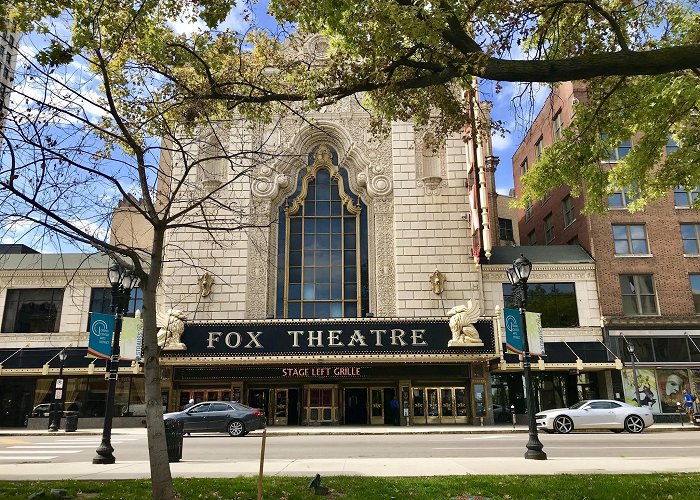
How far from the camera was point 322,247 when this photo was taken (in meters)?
33.5

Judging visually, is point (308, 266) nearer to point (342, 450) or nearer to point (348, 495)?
point (342, 450)

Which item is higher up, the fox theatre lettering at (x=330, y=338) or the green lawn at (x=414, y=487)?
the fox theatre lettering at (x=330, y=338)

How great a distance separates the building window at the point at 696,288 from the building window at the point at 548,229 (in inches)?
366

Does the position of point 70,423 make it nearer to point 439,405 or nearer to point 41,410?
point 41,410

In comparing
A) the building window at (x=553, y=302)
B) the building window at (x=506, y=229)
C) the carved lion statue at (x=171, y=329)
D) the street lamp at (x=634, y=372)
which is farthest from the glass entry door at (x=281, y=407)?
the building window at (x=506, y=229)

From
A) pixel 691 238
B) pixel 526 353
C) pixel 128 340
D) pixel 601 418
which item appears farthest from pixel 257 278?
pixel 691 238

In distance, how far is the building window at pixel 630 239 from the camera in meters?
32.6

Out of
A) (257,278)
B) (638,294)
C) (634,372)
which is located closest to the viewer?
(634,372)

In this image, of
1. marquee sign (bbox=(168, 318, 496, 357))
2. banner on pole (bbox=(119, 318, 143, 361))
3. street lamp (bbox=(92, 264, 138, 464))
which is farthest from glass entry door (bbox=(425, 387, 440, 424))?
street lamp (bbox=(92, 264, 138, 464))

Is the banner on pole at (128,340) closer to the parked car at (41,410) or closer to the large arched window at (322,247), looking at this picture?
the large arched window at (322,247)

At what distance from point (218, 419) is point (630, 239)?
24201 mm

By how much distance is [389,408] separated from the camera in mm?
31625

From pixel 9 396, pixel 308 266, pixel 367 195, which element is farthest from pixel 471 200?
pixel 9 396

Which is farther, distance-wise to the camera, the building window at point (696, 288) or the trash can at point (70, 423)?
the building window at point (696, 288)
